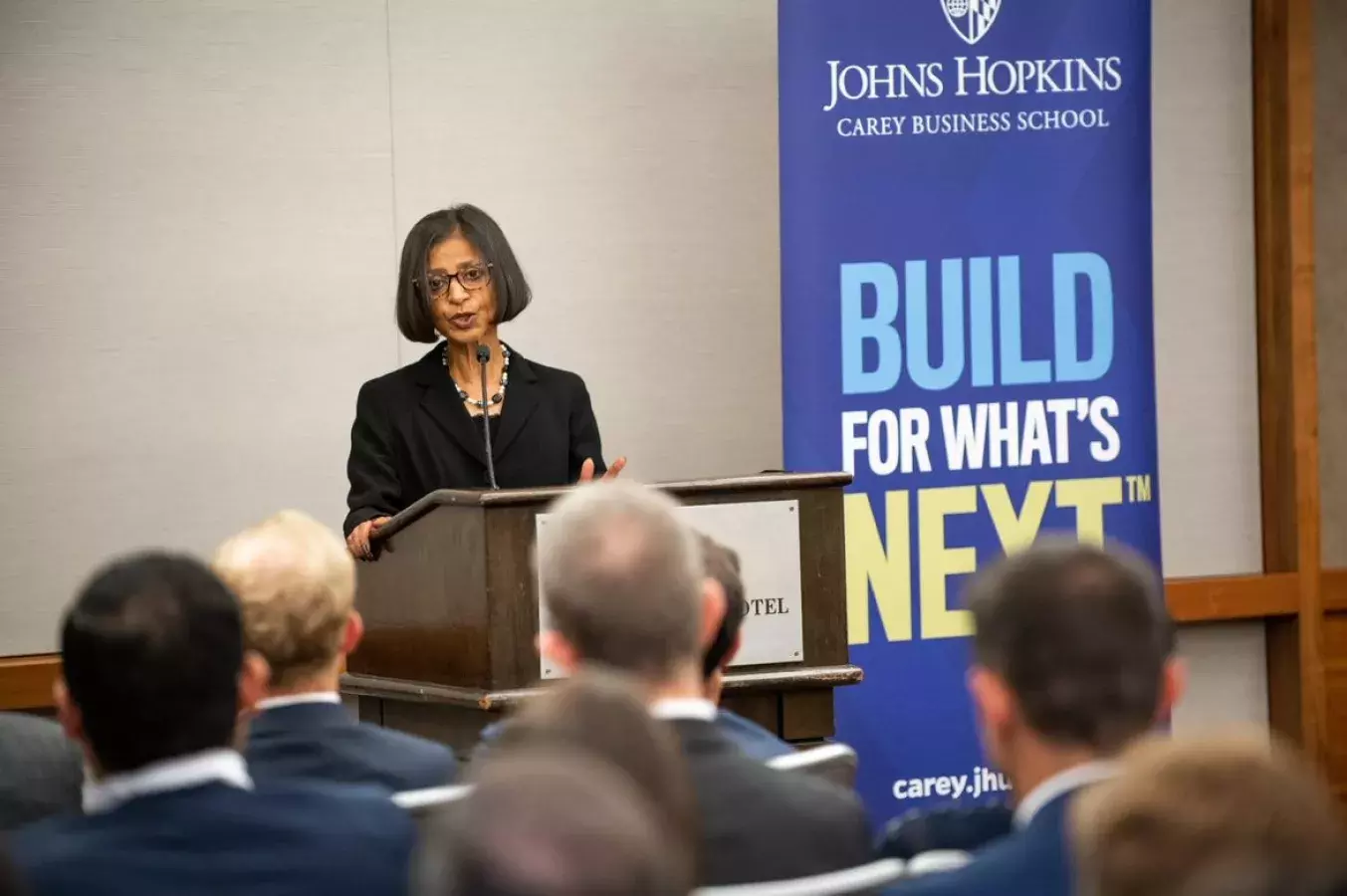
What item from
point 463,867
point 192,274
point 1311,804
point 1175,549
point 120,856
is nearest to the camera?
point 463,867

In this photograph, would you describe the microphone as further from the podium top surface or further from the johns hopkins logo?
the johns hopkins logo

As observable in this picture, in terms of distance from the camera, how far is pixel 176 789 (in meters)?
2.06

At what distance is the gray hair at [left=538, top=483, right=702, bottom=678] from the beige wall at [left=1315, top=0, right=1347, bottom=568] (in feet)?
16.2

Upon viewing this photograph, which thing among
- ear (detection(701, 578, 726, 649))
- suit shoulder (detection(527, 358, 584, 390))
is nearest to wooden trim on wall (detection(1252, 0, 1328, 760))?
suit shoulder (detection(527, 358, 584, 390))

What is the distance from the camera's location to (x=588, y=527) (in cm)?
226

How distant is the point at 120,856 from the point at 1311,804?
1206mm

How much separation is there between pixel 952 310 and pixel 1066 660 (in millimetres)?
3474

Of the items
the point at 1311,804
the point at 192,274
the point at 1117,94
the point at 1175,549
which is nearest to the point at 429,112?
Result: the point at 192,274

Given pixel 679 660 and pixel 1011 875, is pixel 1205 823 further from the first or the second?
pixel 679 660

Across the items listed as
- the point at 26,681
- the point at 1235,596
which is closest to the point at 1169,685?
the point at 26,681

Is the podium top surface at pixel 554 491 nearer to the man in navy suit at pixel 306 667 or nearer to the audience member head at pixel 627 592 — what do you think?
the man in navy suit at pixel 306 667

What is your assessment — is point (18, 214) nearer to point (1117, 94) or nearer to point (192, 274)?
point (192, 274)

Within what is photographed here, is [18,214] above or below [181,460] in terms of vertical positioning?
above

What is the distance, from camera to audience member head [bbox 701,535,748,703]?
2.75 m
